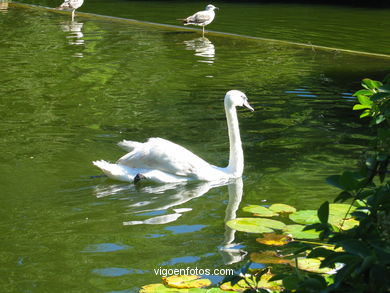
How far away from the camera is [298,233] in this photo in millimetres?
5422

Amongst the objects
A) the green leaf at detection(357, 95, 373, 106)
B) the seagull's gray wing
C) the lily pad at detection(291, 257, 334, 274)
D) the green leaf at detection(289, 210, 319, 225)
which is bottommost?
the green leaf at detection(289, 210, 319, 225)

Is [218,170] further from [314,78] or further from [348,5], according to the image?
[348,5]

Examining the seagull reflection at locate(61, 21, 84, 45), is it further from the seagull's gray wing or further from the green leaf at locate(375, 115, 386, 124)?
the green leaf at locate(375, 115, 386, 124)

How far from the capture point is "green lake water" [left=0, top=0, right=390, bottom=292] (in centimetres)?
548

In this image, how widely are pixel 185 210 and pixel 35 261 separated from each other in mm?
1676

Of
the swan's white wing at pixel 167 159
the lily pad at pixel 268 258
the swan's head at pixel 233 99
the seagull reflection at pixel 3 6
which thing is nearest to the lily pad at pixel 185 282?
the lily pad at pixel 268 258

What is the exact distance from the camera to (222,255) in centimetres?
539

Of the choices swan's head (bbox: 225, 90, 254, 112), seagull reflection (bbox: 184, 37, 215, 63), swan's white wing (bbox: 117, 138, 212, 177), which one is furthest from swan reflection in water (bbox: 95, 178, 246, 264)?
seagull reflection (bbox: 184, 37, 215, 63)

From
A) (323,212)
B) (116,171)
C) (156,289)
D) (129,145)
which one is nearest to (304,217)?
(156,289)

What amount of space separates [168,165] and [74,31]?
40.7 ft

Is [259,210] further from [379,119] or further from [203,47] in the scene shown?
Result: [203,47]

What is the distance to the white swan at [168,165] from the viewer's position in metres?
7.23

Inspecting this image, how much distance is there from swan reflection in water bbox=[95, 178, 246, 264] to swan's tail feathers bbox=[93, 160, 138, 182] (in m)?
0.09

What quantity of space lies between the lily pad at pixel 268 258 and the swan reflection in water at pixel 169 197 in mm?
453
